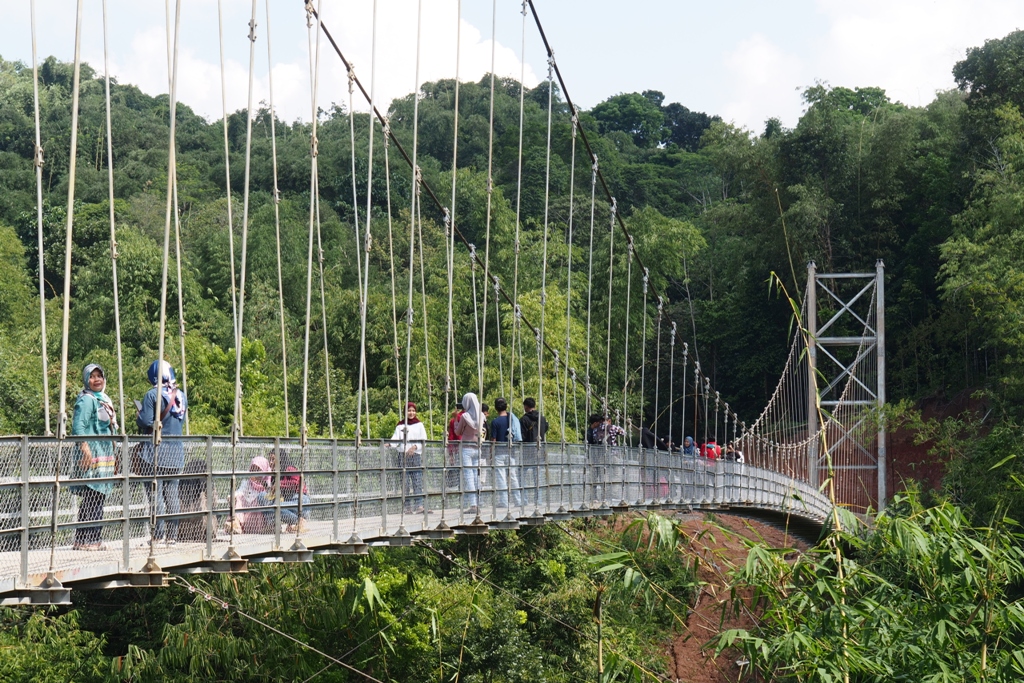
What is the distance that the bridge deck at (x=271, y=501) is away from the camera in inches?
207

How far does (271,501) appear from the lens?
23.5 ft

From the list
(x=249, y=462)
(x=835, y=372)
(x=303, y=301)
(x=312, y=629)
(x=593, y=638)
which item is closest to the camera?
(x=249, y=462)

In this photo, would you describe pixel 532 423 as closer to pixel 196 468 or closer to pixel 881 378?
pixel 196 468

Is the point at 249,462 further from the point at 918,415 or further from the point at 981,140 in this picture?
the point at 981,140

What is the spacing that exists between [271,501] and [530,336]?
18.7 metres

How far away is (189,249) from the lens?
32.6 m

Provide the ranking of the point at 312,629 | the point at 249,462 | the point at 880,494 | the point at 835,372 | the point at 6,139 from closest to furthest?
1. the point at 249,462
2. the point at 312,629
3. the point at 6,139
4. the point at 880,494
5. the point at 835,372

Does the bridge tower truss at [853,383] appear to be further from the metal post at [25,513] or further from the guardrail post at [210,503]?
the metal post at [25,513]

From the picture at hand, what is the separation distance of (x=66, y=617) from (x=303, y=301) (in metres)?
18.2

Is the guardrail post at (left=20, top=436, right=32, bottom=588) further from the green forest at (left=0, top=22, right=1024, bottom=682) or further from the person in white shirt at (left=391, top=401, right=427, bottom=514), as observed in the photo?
the person in white shirt at (left=391, top=401, right=427, bottom=514)

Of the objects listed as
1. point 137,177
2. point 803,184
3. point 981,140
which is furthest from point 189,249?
point 981,140

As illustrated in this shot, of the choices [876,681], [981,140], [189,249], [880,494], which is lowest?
[880,494]

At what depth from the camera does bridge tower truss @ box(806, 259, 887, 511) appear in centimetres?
3014

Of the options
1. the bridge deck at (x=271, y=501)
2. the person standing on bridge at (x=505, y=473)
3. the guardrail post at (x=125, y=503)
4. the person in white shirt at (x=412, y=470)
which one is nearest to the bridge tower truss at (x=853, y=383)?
the bridge deck at (x=271, y=501)
